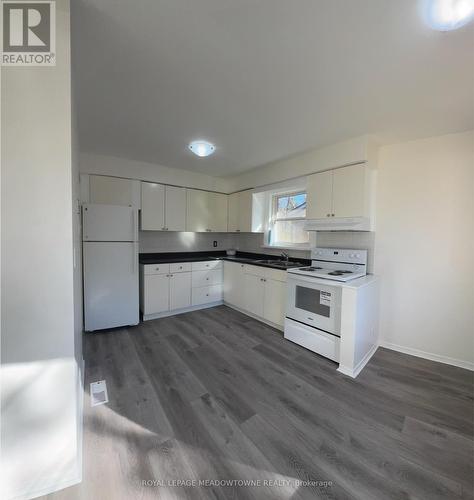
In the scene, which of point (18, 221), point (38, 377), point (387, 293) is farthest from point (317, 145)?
point (38, 377)

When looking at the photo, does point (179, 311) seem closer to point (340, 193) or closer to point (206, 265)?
point (206, 265)

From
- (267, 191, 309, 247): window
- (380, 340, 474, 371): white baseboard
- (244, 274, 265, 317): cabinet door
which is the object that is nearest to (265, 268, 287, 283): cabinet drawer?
(244, 274, 265, 317): cabinet door

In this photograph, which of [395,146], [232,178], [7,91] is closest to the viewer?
[7,91]

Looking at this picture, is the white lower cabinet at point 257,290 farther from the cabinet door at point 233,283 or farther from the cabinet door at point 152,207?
the cabinet door at point 152,207

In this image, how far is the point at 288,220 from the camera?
3740mm

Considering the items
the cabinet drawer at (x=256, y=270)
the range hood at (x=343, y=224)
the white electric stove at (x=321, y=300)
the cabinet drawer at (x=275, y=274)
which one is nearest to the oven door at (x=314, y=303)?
the white electric stove at (x=321, y=300)

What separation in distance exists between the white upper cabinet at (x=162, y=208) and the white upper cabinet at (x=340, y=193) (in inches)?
83.5

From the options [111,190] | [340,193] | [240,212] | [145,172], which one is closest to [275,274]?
[340,193]

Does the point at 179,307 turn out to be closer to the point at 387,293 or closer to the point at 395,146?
the point at 387,293

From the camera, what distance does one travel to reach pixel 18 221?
40.2 inches

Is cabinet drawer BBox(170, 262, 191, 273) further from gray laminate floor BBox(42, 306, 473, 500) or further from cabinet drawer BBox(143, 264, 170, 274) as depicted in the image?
gray laminate floor BBox(42, 306, 473, 500)

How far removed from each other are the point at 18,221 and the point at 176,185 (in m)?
2.96

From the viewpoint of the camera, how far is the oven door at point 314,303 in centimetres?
232

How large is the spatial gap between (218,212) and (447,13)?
3593mm
